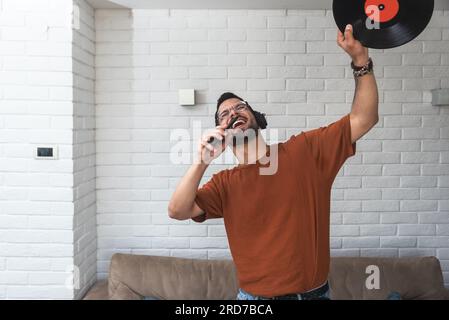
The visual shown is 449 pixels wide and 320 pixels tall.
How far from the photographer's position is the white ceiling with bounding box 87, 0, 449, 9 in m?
2.92

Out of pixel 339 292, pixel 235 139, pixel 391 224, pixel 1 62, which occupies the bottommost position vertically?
pixel 339 292

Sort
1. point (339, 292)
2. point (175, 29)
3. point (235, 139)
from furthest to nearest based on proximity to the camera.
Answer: point (175, 29)
point (339, 292)
point (235, 139)

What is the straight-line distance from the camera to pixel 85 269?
9.61 ft

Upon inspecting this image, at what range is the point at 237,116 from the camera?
5.67ft

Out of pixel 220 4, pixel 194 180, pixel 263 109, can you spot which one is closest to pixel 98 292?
pixel 263 109

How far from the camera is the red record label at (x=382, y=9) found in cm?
157

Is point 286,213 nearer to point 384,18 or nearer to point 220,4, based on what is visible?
point 384,18

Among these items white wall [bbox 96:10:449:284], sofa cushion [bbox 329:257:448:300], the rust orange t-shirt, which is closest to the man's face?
the rust orange t-shirt

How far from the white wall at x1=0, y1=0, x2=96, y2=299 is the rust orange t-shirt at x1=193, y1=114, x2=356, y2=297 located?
1.28 metres

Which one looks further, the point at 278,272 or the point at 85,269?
the point at 85,269

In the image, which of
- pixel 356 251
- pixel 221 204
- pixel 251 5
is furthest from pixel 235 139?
pixel 356 251

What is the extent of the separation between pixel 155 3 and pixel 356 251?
77.7 inches

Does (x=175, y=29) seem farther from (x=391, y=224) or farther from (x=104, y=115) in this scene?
(x=391, y=224)

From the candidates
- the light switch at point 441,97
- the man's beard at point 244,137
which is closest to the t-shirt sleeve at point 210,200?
the man's beard at point 244,137
